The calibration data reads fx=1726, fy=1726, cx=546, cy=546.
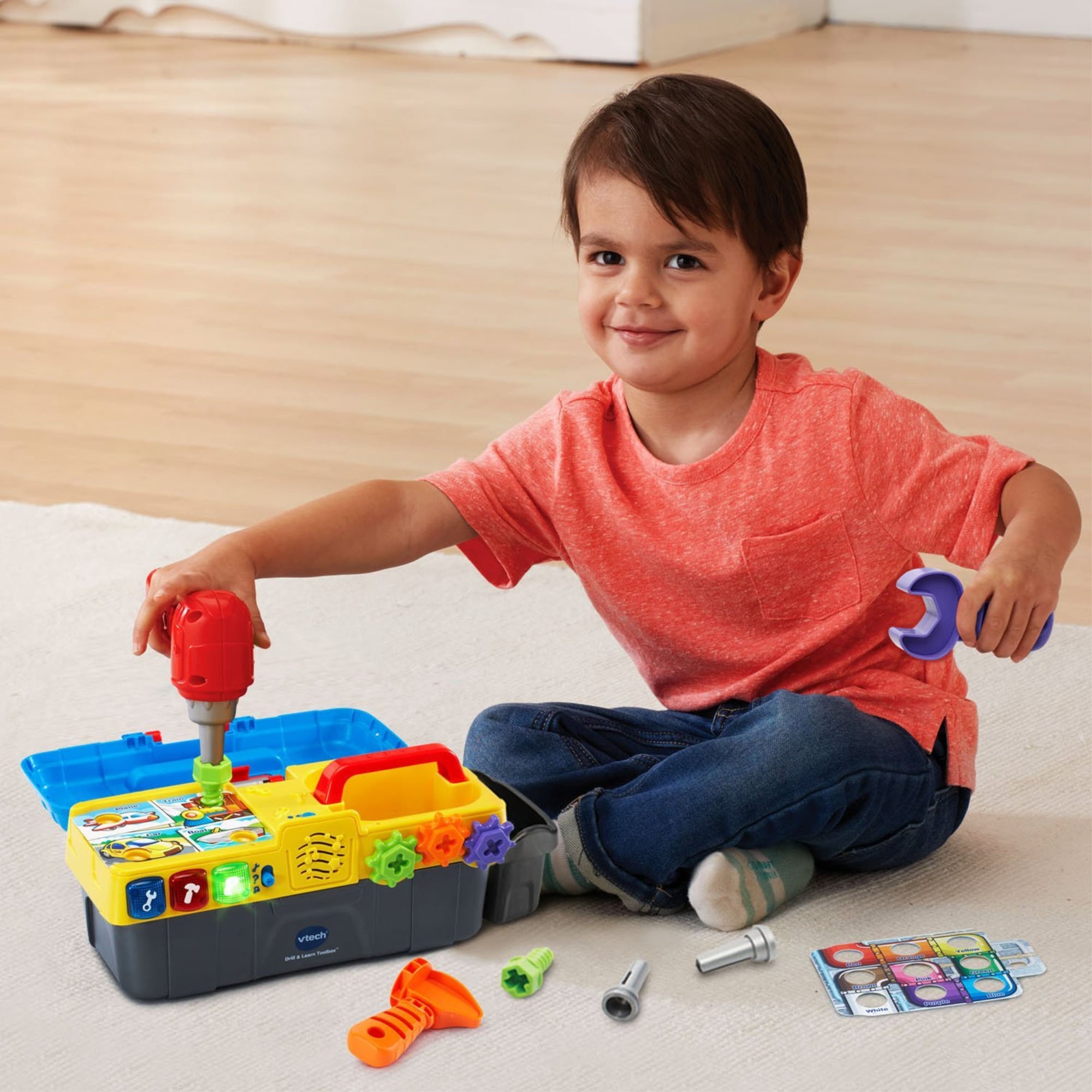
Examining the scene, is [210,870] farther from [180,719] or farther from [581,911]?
[180,719]

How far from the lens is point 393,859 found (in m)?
0.85

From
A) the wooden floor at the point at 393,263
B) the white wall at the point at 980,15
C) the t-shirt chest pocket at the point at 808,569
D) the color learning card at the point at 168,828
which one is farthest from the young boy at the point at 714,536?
the white wall at the point at 980,15

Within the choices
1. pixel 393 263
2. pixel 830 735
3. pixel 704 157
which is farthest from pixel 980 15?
pixel 830 735

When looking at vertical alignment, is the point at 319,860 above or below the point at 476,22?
above

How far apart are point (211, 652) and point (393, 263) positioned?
68.6 inches

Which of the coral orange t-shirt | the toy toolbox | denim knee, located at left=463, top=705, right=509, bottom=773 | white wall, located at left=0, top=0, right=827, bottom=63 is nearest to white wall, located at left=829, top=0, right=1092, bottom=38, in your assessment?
white wall, located at left=0, top=0, right=827, bottom=63

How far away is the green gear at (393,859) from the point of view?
0.84 meters

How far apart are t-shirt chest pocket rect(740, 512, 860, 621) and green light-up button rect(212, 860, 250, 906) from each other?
33 centimetres

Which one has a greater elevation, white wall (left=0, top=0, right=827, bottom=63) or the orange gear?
the orange gear

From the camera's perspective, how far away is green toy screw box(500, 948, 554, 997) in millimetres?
854

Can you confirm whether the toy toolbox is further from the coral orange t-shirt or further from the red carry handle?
the coral orange t-shirt

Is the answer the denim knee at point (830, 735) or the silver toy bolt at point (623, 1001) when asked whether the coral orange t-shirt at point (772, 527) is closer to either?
the denim knee at point (830, 735)

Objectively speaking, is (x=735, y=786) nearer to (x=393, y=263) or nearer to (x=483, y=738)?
(x=483, y=738)

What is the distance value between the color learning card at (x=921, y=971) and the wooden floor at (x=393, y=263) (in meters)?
0.54
